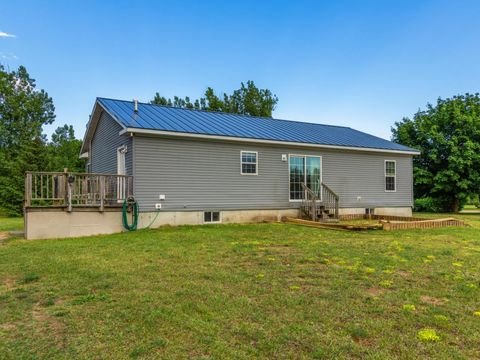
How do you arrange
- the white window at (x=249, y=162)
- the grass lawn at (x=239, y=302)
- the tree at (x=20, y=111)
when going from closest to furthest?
the grass lawn at (x=239, y=302), the white window at (x=249, y=162), the tree at (x=20, y=111)

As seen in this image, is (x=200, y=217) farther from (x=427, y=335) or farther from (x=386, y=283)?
(x=427, y=335)

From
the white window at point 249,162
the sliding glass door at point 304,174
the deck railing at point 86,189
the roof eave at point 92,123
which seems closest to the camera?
the deck railing at point 86,189

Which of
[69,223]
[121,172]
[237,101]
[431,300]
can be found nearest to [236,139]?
[121,172]

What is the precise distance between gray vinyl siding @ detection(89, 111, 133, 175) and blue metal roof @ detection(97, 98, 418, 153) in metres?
0.66

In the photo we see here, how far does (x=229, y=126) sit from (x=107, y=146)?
4.60 metres

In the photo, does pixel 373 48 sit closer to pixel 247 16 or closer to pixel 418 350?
pixel 247 16

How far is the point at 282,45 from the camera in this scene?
19906 millimetres

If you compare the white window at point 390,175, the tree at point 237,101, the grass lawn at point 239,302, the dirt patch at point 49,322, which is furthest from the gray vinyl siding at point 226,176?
the tree at point 237,101

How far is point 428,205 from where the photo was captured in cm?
2122

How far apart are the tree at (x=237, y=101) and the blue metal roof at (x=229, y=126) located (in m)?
18.8

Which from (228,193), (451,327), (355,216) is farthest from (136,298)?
(355,216)

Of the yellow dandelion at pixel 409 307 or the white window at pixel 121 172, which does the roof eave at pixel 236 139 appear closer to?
the white window at pixel 121 172

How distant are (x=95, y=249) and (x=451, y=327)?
6258 mm

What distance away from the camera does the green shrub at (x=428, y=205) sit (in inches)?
833
